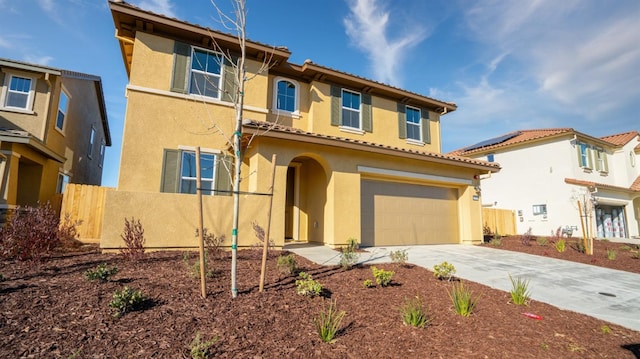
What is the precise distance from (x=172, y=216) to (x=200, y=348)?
5.61 metres

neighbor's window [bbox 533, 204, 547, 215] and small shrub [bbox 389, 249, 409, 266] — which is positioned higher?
neighbor's window [bbox 533, 204, 547, 215]

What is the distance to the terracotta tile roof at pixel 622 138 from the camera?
22.7m

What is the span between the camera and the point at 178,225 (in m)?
7.91

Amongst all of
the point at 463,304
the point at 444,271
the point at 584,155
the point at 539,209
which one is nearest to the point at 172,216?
the point at 444,271

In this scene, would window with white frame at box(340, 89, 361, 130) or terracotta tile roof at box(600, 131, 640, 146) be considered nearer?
window with white frame at box(340, 89, 361, 130)

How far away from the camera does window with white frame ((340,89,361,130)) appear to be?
12.7m

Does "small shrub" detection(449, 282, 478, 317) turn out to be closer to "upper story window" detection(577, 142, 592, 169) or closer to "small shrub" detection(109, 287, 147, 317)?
"small shrub" detection(109, 287, 147, 317)

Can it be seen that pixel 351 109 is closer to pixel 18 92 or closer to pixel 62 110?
pixel 62 110

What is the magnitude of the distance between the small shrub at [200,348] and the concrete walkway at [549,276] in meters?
4.14

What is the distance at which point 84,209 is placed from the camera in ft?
31.0

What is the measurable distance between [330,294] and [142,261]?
→ 4.13m

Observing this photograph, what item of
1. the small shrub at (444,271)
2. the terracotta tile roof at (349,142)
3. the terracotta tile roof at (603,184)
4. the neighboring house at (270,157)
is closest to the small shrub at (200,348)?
the neighboring house at (270,157)

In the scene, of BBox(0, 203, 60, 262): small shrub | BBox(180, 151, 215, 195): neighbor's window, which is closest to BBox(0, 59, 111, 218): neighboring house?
BBox(0, 203, 60, 262): small shrub

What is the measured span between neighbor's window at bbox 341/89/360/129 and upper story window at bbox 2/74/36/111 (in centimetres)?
1225
